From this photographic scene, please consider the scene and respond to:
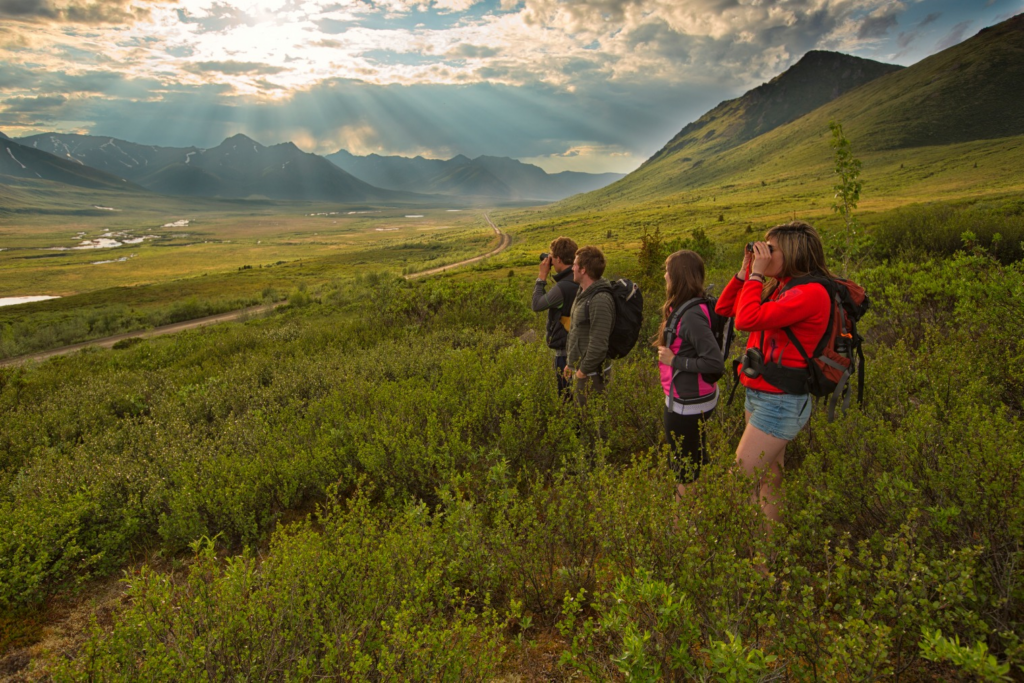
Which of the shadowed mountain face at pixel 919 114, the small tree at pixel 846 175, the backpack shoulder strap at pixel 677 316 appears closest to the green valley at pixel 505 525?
the backpack shoulder strap at pixel 677 316

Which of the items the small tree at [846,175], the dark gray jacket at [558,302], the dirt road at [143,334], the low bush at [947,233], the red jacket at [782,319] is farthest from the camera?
the dirt road at [143,334]

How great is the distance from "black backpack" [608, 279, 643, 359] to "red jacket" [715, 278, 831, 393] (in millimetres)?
1402

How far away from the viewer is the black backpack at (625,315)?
461cm

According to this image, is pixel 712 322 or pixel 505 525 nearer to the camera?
pixel 505 525

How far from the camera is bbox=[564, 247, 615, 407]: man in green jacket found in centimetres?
450

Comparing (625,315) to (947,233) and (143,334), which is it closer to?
(947,233)

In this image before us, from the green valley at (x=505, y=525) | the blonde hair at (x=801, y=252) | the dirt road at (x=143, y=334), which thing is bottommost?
the dirt road at (x=143, y=334)

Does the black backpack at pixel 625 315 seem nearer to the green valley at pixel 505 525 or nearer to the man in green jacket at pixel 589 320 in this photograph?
the man in green jacket at pixel 589 320

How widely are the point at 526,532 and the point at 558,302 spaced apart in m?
2.64

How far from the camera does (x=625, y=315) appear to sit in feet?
15.2

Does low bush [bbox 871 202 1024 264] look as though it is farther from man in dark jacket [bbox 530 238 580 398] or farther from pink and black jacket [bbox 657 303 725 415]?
pink and black jacket [bbox 657 303 725 415]

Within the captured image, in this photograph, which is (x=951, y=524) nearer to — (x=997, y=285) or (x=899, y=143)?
(x=997, y=285)

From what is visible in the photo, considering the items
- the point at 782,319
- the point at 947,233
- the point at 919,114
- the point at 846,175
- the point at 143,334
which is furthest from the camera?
the point at 919,114

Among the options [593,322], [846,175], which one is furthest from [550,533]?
[846,175]
